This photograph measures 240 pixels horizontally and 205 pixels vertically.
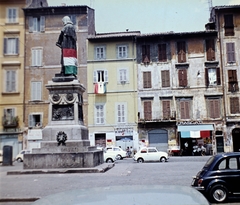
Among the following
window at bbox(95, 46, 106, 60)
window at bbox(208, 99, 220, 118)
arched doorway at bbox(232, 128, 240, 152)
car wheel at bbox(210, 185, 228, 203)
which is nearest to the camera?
car wheel at bbox(210, 185, 228, 203)

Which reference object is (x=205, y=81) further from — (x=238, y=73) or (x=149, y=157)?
(x=149, y=157)

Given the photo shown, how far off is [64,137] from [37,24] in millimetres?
18930

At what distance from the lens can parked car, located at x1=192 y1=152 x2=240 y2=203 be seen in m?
6.55

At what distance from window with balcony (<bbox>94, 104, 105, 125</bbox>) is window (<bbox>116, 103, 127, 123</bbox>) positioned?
1.39 metres

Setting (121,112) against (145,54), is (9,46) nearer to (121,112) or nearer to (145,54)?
(121,112)

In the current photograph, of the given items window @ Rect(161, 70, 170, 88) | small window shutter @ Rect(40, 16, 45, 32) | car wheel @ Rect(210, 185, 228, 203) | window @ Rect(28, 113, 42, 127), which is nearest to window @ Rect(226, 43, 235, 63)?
window @ Rect(161, 70, 170, 88)

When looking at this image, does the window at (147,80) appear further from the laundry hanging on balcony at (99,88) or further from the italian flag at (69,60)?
the italian flag at (69,60)

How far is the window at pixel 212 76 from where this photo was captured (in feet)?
94.0

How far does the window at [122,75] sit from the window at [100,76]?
1239mm

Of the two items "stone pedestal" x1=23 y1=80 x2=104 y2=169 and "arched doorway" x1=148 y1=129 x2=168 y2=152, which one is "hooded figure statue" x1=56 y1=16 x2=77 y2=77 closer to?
"stone pedestal" x1=23 y1=80 x2=104 y2=169

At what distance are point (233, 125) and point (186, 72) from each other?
6257 millimetres

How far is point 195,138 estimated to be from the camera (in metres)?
28.2

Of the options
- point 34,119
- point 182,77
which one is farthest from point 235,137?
point 34,119

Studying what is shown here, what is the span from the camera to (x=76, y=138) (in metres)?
12.4
